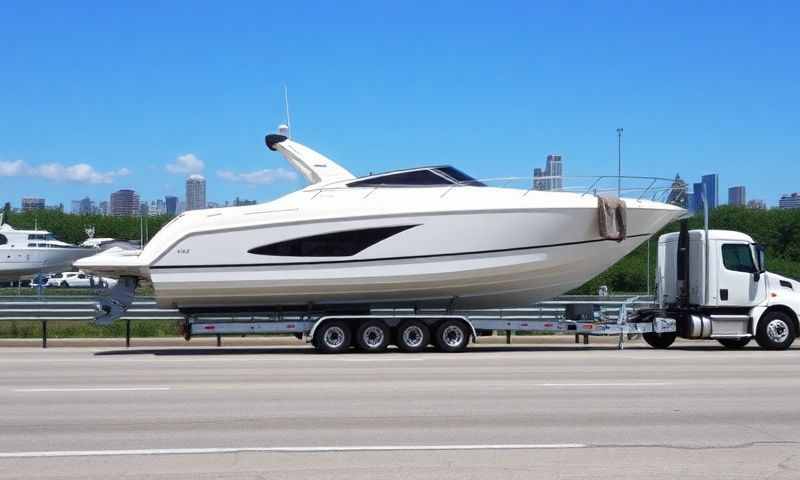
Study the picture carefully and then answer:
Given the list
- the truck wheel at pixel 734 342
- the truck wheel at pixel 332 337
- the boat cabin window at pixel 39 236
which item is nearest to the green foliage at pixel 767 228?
the truck wheel at pixel 734 342

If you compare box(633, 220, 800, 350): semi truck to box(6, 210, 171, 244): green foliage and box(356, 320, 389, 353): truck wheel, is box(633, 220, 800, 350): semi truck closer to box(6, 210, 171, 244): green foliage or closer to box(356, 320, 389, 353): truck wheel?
box(356, 320, 389, 353): truck wheel

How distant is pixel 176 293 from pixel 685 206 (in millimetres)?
11243

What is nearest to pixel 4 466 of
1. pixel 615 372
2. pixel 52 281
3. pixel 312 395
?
pixel 312 395

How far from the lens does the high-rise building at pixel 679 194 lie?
68.4ft

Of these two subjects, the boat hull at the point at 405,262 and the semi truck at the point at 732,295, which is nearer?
the boat hull at the point at 405,262

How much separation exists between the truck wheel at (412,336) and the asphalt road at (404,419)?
7.02 ft

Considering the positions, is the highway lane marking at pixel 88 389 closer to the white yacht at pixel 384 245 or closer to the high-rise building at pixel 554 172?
the white yacht at pixel 384 245

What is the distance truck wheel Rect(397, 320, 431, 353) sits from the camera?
19.7m

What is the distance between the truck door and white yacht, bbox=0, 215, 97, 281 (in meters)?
35.3

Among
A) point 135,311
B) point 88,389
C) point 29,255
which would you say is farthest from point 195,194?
point 29,255

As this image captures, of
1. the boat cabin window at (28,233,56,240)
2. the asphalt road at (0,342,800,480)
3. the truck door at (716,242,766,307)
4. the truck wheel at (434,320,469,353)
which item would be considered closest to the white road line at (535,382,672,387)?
the asphalt road at (0,342,800,480)

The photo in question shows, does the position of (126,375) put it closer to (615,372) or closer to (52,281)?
(615,372)

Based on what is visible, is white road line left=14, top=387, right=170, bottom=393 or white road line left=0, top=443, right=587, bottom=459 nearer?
white road line left=0, top=443, right=587, bottom=459

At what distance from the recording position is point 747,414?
10844 millimetres
